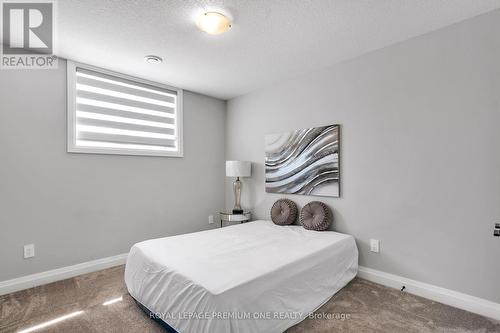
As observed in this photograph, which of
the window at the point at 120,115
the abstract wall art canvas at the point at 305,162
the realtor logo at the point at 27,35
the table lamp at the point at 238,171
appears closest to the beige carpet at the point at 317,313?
the abstract wall art canvas at the point at 305,162

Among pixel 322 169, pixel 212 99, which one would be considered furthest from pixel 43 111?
pixel 322 169

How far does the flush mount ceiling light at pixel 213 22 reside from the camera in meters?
1.96

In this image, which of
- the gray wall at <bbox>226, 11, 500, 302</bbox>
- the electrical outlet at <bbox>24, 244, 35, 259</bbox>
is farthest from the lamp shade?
the electrical outlet at <bbox>24, 244, 35, 259</bbox>

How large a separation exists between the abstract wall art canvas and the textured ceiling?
0.83m

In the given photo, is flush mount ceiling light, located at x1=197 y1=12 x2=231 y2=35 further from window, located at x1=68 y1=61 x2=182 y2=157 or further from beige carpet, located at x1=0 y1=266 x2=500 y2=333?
beige carpet, located at x1=0 y1=266 x2=500 y2=333

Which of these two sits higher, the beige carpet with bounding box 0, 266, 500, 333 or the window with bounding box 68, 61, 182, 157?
the window with bounding box 68, 61, 182, 157

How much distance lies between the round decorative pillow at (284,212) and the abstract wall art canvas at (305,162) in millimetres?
174

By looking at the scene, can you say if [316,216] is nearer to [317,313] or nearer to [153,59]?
[317,313]

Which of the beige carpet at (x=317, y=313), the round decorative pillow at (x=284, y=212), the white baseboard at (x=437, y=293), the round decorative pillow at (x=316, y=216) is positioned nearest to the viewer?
the beige carpet at (x=317, y=313)

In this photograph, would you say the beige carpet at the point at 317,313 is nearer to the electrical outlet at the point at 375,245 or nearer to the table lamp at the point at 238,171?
the electrical outlet at the point at 375,245

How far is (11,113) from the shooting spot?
244 centimetres

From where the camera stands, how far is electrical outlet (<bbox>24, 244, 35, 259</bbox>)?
250 cm

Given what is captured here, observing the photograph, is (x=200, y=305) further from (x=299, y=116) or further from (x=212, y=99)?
(x=212, y=99)

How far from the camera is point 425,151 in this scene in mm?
2279
